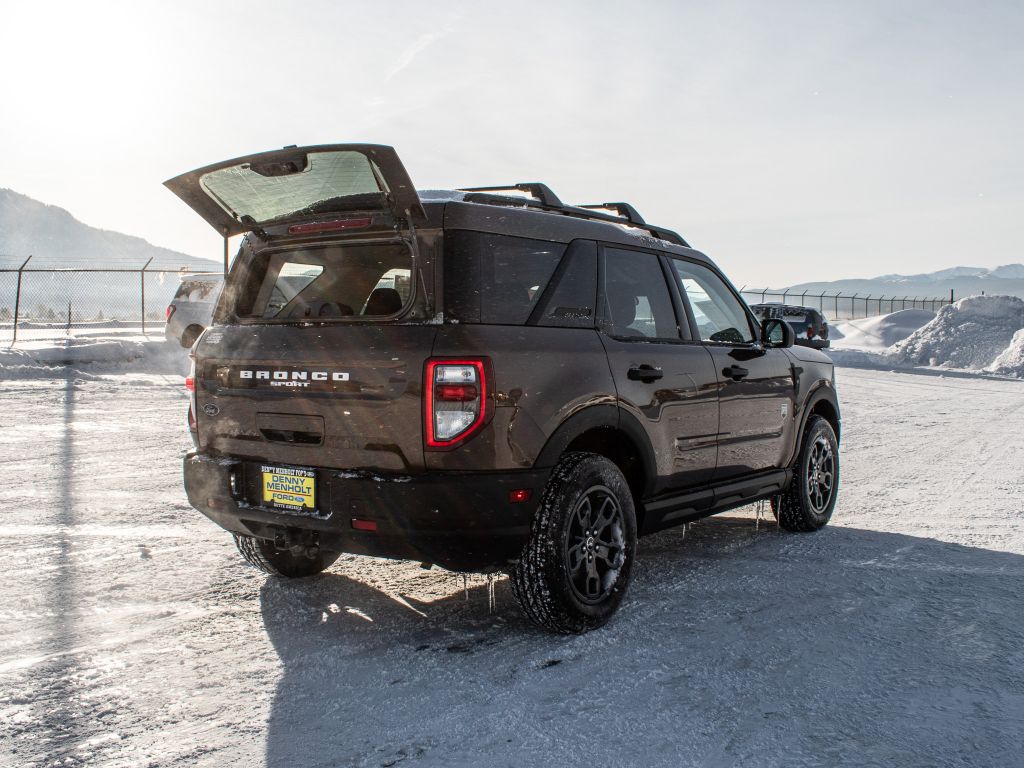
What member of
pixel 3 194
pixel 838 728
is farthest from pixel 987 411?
pixel 3 194

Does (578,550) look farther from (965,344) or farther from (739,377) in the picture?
(965,344)

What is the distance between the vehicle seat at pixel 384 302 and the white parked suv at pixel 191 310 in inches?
514

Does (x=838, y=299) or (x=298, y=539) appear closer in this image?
(x=298, y=539)

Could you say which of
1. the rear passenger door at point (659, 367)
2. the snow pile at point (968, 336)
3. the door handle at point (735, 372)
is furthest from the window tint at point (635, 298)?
the snow pile at point (968, 336)

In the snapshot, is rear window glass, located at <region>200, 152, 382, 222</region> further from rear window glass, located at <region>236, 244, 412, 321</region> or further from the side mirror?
the side mirror

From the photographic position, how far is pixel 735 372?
5.47m

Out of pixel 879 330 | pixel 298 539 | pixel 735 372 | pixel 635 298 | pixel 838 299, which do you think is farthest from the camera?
pixel 838 299

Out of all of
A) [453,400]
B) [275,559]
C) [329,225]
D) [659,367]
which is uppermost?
[329,225]

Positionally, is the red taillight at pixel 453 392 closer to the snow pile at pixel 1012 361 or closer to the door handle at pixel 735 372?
the door handle at pixel 735 372

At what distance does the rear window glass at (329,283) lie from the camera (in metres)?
4.20

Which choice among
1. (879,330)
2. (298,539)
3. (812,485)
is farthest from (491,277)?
(879,330)

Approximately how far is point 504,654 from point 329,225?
210cm

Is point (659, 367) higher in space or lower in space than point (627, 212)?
lower

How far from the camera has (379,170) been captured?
154 inches
